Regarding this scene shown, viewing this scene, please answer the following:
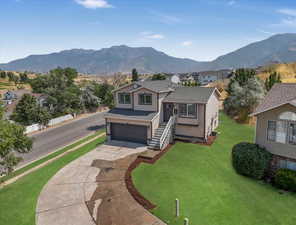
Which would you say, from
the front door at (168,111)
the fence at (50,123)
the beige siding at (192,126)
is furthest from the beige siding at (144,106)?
the fence at (50,123)

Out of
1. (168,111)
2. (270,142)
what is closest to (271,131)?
(270,142)

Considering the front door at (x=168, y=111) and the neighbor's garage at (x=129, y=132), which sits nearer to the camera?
the neighbor's garage at (x=129, y=132)

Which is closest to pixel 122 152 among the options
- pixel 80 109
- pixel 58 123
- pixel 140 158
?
pixel 140 158

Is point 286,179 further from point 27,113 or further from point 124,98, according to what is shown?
point 27,113

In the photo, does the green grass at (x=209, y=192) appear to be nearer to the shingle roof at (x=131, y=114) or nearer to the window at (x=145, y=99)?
the shingle roof at (x=131, y=114)

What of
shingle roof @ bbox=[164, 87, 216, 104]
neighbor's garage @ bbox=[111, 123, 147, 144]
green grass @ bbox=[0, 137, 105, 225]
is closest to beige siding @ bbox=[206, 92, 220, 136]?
shingle roof @ bbox=[164, 87, 216, 104]

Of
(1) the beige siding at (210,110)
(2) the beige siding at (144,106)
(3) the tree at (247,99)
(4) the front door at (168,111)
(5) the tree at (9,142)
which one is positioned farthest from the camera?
(3) the tree at (247,99)
